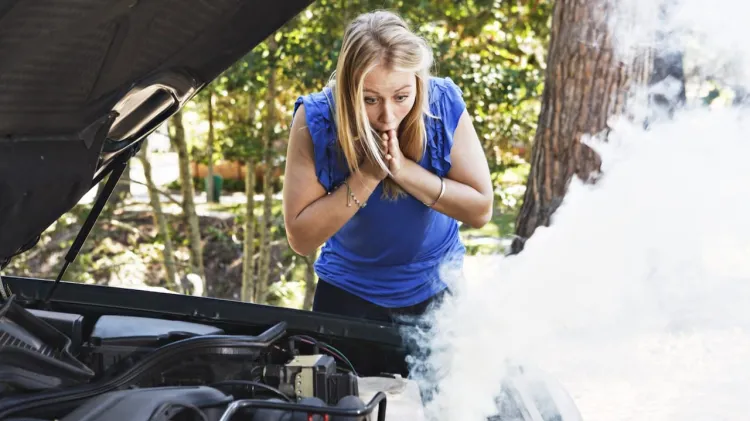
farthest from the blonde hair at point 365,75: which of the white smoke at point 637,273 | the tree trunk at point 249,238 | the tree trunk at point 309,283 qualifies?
the tree trunk at point 249,238

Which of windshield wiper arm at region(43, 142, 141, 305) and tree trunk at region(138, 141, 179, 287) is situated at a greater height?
tree trunk at region(138, 141, 179, 287)

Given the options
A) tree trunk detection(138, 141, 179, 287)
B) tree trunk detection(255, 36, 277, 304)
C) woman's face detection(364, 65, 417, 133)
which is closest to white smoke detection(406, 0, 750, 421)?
woman's face detection(364, 65, 417, 133)

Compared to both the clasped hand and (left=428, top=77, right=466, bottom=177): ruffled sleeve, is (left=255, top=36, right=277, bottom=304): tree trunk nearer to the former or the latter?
(left=428, top=77, right=466, bottom=177): ruffled sleeve

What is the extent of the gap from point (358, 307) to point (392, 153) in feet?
1.73

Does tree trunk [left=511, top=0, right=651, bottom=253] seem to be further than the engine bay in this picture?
Yes

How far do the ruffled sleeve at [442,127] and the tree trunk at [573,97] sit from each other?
92.4 inches

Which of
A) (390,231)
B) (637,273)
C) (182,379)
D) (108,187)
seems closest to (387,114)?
(390,231)

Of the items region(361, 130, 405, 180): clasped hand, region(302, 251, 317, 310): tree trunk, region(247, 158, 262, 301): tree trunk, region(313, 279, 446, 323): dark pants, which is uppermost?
region(247, 158, 262, 301): tree trunk

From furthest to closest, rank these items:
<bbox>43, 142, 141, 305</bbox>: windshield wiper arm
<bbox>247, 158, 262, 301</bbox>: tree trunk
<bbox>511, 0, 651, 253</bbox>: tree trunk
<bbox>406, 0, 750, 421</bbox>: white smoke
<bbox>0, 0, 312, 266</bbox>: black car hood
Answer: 1. <bbox>247, 158, 262, 301</bbox>: tree trunk
2. <bbox>511, 0, 651, 253</bbox>: tree trunk
3. <bbox>406, 0, 750, 421</bbox>: white smoke
4. <bbox>43, 142, 141, 305</bbox>: windshield wiper arm
5. <bbox>0, 0, 312, 266</bbox>: black car hood

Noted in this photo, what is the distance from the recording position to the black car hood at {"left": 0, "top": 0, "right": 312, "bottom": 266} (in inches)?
63.1

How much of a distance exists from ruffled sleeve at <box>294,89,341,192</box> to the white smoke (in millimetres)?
546

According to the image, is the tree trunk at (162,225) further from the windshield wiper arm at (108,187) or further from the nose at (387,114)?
the windshield wiper arm at (108,187)

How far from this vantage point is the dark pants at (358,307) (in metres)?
2.79

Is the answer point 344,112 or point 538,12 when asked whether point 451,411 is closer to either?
point 344,112
